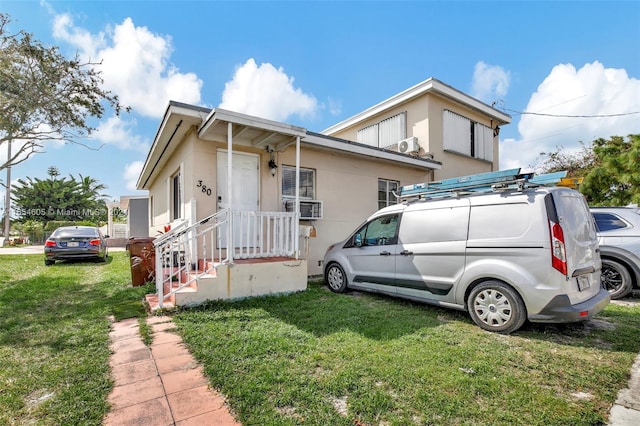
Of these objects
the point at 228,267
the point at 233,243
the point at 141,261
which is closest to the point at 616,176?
the point at 233,243

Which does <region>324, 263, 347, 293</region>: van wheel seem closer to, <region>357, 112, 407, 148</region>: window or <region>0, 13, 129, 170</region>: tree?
<region>357, 112, 407, 148</region>: window

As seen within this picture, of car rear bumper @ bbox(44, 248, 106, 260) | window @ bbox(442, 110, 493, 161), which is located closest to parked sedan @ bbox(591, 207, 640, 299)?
window @ bbox(442, 110, 493, 161)

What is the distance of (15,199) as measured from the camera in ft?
98.4

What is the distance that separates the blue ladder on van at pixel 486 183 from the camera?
3822 millimetres

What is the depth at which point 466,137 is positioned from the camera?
11.3 metres

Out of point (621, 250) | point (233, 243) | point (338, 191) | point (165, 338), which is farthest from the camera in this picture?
point (338, 191)

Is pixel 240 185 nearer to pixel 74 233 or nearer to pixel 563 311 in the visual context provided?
pixel 563 311

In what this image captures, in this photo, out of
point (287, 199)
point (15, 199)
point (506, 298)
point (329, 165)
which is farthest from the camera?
point (15, 199)

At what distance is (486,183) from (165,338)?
4775mm

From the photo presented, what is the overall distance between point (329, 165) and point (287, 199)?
5.12ft

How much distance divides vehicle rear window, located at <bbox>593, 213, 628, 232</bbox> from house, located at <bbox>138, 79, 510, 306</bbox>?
434 cm

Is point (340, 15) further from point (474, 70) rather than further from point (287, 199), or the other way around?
point (474, 70)

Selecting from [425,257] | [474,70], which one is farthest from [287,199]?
[474,70]

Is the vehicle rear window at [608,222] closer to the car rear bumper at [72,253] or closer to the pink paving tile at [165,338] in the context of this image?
the pink paving tile at [165,338]
